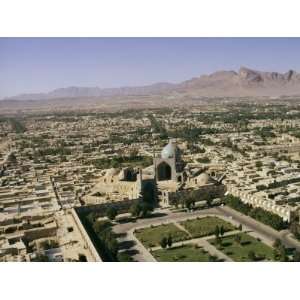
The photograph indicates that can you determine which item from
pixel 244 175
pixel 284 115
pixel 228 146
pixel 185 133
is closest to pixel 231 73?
pixel 284 115

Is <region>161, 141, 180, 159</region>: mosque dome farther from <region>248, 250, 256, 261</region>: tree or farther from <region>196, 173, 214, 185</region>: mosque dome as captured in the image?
<region>248, 250, 256, 261</region>: tree

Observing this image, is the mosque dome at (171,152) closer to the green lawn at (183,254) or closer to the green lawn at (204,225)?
the green lawn at (204,225)

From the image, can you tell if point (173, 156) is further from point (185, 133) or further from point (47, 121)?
point (47, 121)

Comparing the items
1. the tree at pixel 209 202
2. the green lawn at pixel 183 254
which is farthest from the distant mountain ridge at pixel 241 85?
the green lawn at pixel 183 254

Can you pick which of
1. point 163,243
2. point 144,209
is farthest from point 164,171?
point 163,243

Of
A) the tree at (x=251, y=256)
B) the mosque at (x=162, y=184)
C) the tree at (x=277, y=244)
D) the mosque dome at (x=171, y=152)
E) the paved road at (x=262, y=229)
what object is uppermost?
the mosque dome at (x=171, y=152)

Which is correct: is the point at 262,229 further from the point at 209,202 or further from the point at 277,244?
the point at 209,202
